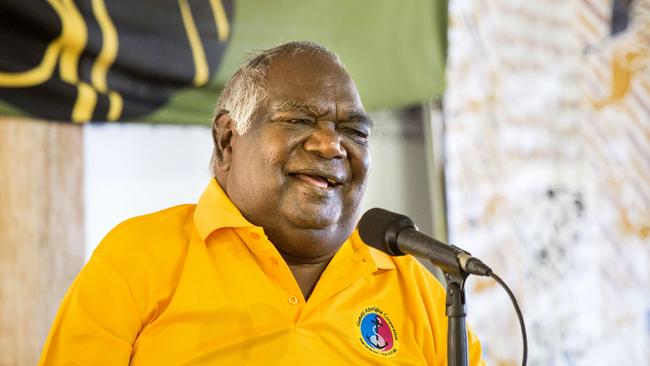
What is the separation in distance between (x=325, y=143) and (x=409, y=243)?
52cm

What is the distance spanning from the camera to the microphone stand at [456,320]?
5.61 feet

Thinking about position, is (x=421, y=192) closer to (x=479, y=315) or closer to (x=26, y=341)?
(x=479, y=315)

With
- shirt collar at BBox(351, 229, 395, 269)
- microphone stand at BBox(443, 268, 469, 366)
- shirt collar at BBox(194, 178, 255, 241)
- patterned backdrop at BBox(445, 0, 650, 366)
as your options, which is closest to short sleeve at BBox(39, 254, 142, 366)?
shirt collar at BBox(194, 178, 255, 241)

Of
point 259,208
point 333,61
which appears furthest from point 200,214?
point 333,61

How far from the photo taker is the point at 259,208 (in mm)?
2248

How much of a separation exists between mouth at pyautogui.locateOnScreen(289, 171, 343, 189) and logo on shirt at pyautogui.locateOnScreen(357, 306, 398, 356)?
14.7 inches

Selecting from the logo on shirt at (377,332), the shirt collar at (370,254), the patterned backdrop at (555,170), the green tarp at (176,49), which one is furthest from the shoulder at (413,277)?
the patterned backdrop at (555,170)

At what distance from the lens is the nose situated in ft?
7.22

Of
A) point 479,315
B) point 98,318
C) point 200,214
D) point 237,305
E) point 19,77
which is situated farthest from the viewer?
point 479,315

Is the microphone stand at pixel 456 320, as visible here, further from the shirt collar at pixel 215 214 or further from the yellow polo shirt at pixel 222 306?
the shirt collar at pixel 215 214

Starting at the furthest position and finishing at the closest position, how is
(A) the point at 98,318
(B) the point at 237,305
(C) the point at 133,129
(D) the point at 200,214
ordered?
1. (C) the point at 133,129
2. (D) the point at 200,214
3. (B) the point at 237,305
4. (A) the point at 98,318

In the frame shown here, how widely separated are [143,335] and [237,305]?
24 centimetres

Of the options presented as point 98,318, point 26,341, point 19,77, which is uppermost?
point 19,77

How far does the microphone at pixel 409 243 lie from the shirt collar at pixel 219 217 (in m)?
0.33
